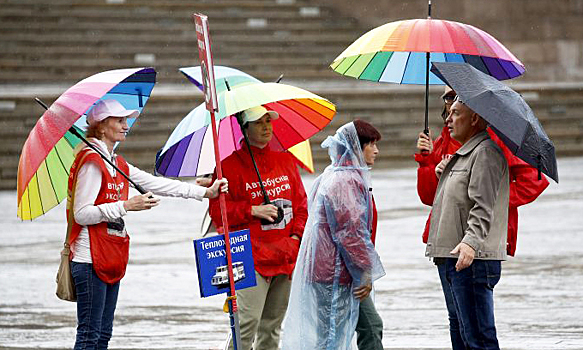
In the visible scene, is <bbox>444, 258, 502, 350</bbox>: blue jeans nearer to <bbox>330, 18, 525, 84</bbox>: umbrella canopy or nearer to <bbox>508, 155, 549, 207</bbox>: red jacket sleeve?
<bbox>508, 155, 549, 207</bbox>: red jacket sleeve

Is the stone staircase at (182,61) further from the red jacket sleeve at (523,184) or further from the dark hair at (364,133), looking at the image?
the red jacket sleeve at (523,184)

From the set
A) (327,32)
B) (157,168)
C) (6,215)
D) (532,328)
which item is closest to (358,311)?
(157,168)

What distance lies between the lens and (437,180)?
6.94 metres

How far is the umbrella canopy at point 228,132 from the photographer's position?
276 inches

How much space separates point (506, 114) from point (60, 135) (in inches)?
86.2

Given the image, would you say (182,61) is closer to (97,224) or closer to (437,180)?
(437,180)

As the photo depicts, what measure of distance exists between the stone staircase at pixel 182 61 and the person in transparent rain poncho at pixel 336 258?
1522cm

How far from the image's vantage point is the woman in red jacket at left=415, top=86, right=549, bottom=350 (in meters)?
6.59

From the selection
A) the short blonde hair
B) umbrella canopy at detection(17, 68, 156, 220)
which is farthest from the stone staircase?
the short blonde hair

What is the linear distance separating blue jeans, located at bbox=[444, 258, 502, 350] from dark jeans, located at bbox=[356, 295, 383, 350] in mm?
772

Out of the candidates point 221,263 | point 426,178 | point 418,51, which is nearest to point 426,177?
point 426,178

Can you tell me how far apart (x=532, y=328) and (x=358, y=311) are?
2.70 metres

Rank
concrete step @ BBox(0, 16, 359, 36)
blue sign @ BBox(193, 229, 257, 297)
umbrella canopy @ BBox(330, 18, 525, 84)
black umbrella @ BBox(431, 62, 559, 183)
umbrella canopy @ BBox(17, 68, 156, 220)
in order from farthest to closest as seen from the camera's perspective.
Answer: concrete step @ BBox(0, 16, 359, 36)
umbrella canopy @ BBox(330, 18, 525, 84)
blue sign @ BBox(193, 229, 257, 297)
umbrella canopy @ BBox(17, 68, 156, 220)
black umbrella @ BBox(431, 62, 559, 183)

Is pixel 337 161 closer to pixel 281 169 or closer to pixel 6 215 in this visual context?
pixel 281 169
